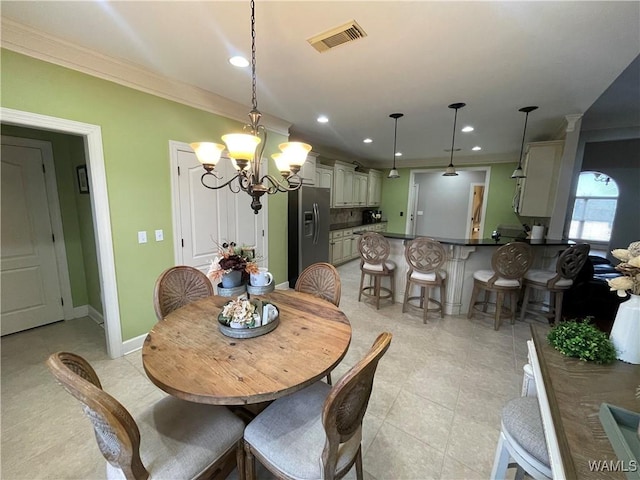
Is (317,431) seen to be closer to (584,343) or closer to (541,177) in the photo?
(584,343)

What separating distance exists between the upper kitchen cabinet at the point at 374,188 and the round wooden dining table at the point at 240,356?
5633 millimetres

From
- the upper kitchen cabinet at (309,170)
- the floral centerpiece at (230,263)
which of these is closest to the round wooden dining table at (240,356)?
the floral centerpiece at (230,263)

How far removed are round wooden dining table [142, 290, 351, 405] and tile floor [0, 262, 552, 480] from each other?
81cm

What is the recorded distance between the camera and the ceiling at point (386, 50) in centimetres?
154

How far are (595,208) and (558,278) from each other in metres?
4.78

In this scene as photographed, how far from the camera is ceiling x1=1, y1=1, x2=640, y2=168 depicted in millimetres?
1538

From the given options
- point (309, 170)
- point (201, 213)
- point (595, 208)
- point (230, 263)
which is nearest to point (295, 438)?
point (230, 263)

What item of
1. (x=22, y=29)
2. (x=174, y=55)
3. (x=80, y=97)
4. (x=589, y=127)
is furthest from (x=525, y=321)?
(x=22, y=29)

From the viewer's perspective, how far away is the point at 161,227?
2.68 metres

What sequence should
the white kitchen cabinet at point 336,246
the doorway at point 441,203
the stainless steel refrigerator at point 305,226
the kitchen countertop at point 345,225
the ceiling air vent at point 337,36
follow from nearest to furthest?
1. the ceiling air vent at point 337,36
2. the stainless steel refrigerator at point 305,226
3. the white kitchen cabinet at point 336,246
4. the kitchen countertop at point 345,225
5. the doorway at point 441,203

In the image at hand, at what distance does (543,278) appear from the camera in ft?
10.3

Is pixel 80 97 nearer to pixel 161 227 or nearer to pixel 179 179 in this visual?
pixel 179 179

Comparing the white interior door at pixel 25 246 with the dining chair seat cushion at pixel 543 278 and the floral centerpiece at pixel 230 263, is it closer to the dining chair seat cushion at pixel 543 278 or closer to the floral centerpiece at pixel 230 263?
the floral centerpiece at pixel 230 263

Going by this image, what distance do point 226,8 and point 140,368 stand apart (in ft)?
9.31
